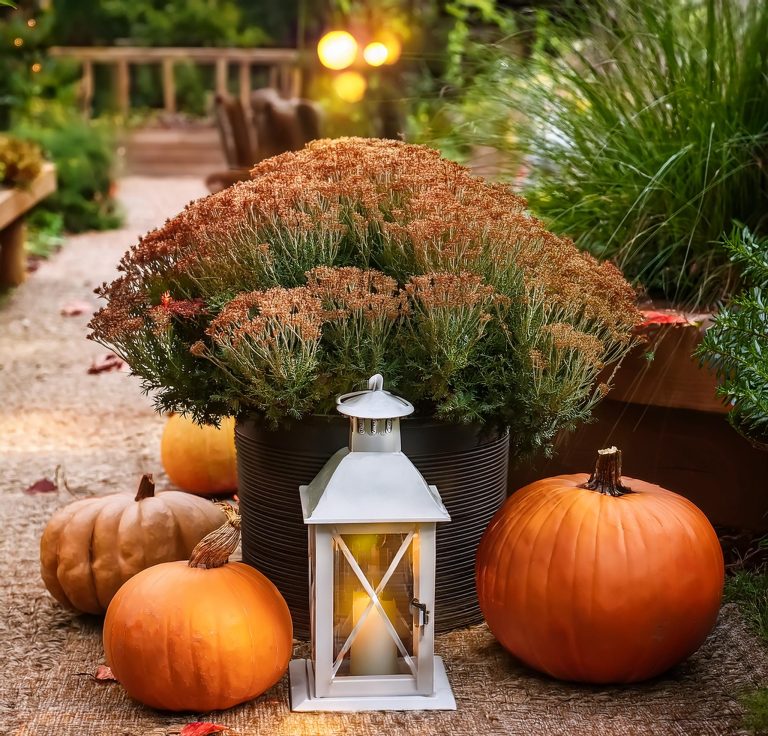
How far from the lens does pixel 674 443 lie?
279 cm

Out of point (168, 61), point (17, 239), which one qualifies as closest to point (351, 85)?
point (17, 239)

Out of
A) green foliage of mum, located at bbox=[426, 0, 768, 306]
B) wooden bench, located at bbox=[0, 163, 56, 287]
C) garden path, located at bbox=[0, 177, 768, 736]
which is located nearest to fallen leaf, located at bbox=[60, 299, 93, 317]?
wooden bench, located at bbox=[0, 163, 56, 287]

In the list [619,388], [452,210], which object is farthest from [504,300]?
[619,388]

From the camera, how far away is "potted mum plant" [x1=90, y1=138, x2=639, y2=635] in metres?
2.04

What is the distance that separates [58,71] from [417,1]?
175 inches

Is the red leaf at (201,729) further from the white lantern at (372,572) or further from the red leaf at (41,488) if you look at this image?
the red leaf at (41,488)

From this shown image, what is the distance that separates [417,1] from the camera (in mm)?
8875

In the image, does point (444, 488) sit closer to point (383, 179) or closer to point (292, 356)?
point (292, 356)

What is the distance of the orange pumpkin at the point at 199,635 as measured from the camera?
6.36ft

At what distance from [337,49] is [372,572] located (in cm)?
556

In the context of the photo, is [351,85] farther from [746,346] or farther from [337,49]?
[746,346]

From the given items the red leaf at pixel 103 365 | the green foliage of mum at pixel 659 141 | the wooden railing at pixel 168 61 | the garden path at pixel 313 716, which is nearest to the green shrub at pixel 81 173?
the red leaf at pixel 103 365

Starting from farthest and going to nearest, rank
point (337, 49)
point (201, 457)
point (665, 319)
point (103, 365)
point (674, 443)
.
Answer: point (337, 49) < point (103, 365) < point (201, 457) < point (674, 443) < point (665, 319)

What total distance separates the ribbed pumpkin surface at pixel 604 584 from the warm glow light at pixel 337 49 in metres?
5.40
